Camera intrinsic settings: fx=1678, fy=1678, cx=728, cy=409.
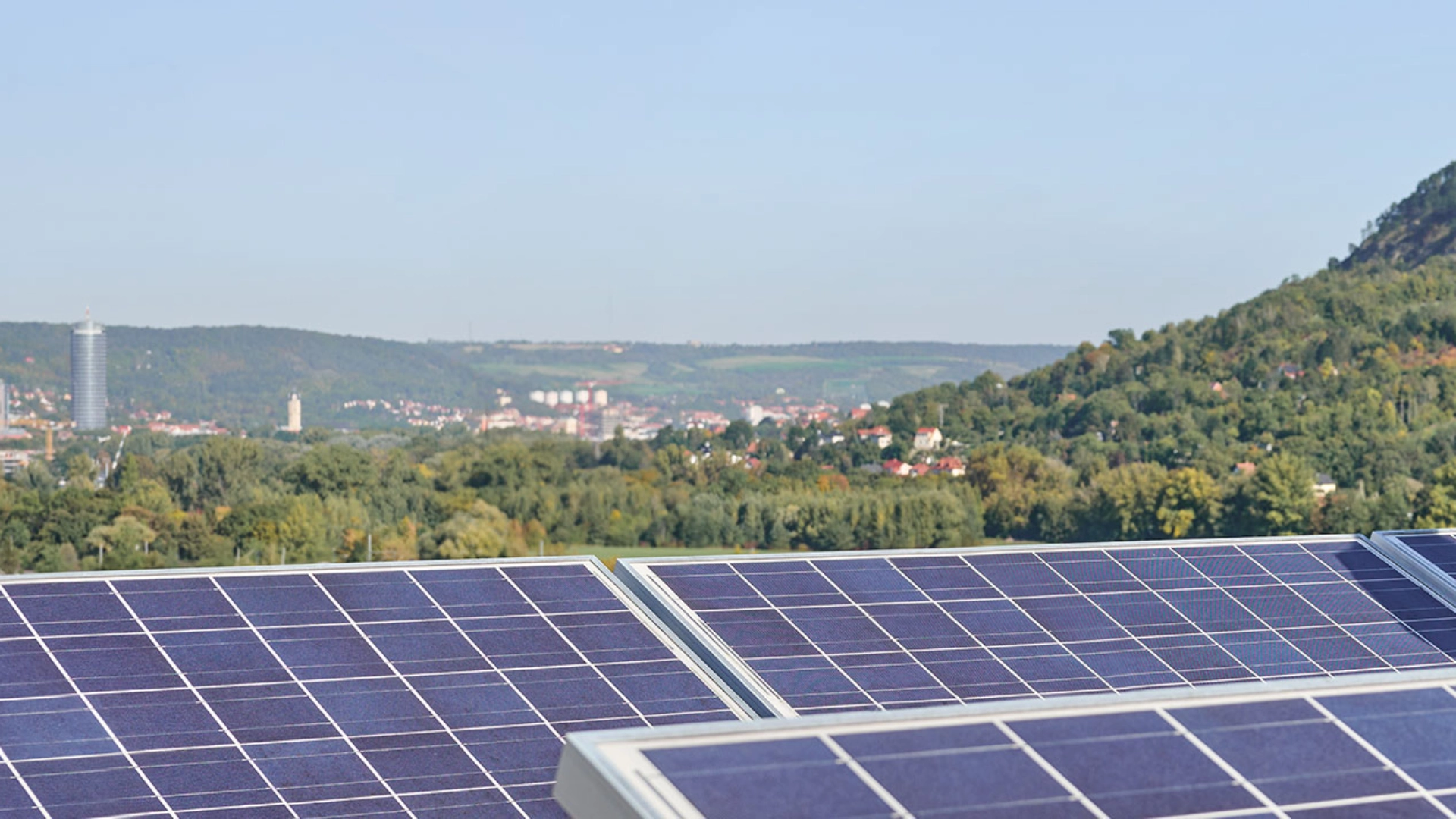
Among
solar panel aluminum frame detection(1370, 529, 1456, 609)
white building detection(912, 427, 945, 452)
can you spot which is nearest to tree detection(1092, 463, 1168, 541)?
white building detection(912, 427, 945, 452)

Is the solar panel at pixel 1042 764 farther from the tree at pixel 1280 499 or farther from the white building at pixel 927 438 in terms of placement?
the white building at pixel 927 438

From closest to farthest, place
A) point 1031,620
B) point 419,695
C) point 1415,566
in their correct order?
point 419,695 → point 1031,620 → point 1415,566

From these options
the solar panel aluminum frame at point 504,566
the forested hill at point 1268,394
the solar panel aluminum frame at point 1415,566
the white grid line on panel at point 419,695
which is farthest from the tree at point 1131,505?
the white grid line on panel at point 419,695

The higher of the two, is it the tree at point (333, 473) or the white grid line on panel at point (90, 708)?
the white grid line on panel at point (90, 708)

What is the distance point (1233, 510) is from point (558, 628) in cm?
8316

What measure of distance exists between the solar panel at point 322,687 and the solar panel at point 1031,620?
3.19 feet

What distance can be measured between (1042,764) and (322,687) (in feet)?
32.3

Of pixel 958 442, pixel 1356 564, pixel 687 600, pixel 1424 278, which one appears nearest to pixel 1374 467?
pixel 958 442

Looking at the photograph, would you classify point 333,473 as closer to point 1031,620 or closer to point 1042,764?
point 1031,620

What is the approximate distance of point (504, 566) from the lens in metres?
19.6

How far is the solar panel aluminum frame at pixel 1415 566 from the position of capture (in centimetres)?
2266

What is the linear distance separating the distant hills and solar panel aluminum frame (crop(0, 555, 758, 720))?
7960 centimetres

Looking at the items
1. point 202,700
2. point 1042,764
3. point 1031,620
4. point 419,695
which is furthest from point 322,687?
point 1042,764

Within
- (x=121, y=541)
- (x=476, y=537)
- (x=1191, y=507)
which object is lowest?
(x=476, y=537)
